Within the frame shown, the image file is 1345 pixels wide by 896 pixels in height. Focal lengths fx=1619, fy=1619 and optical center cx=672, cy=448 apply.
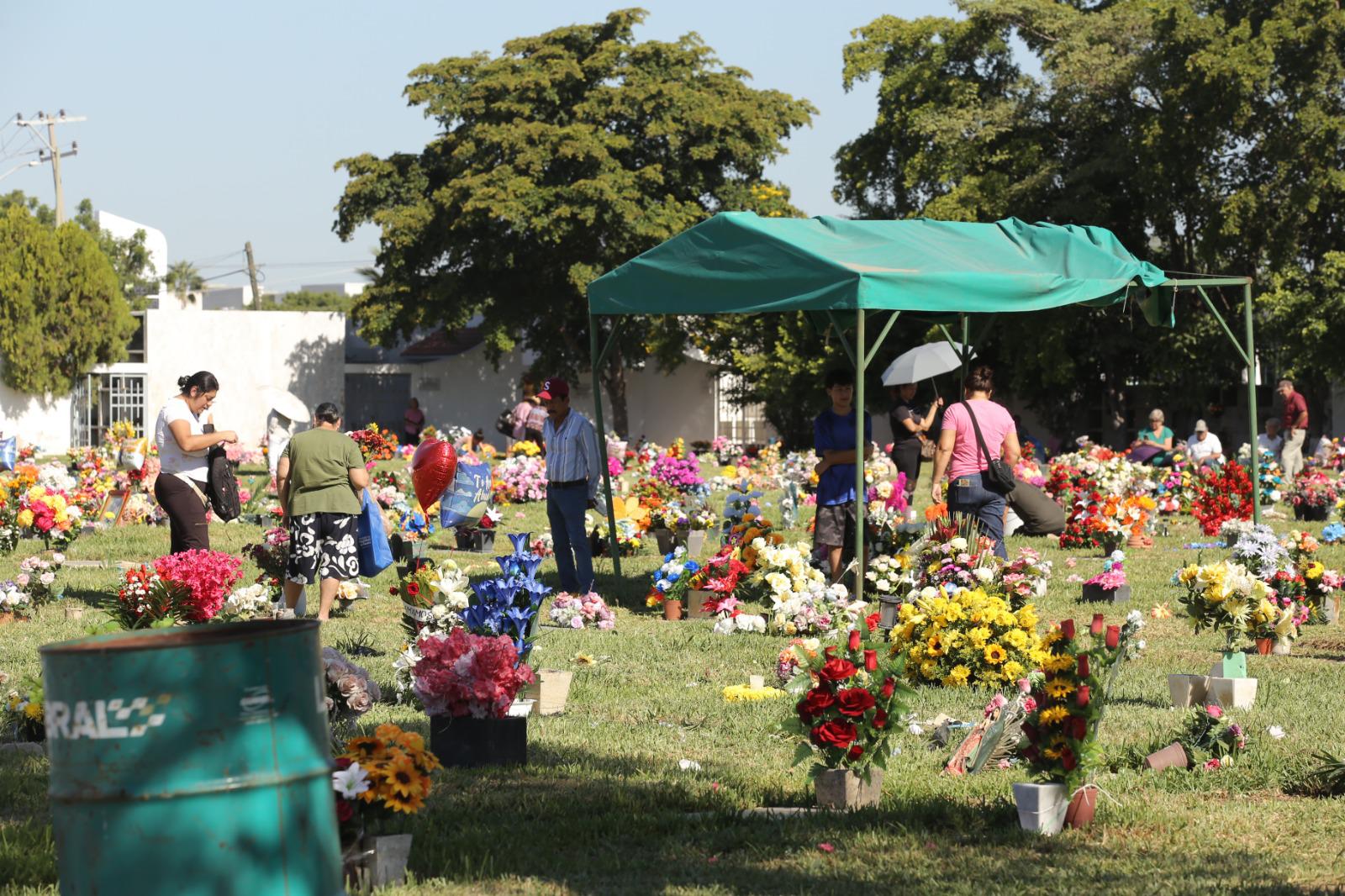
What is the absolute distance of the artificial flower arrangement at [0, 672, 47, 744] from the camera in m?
6.52

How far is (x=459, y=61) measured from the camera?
38.9 metres

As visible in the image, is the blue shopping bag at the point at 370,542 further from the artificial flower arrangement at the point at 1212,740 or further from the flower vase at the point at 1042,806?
the flower vase at the point at 1042,806

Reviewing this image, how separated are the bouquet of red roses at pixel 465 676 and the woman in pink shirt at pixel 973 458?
484cm

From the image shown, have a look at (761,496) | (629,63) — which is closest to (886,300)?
(761,496)

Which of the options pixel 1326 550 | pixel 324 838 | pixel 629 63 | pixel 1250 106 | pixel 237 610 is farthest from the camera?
pixel 629 63

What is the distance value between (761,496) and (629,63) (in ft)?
67.1

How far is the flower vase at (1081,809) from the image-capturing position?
16.9 ft

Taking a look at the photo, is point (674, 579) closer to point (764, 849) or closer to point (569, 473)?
point (569, 473)

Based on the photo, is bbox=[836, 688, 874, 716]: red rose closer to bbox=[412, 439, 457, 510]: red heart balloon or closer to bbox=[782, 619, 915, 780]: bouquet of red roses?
bbox=[782, 619, 915, 780]: bouquet of red roses

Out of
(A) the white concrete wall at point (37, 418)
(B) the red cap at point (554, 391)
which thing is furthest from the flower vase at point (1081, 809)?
(A) the white concrete wall at point (37, 418)

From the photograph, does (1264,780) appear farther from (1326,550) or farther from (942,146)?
(942,146)

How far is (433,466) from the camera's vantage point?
39.6 ft

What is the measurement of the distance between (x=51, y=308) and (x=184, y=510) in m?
33.5

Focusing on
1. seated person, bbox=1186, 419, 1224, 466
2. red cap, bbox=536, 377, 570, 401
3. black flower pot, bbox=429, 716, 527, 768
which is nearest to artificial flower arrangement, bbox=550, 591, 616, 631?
red cap, bbox=536, 377, 570, 401
